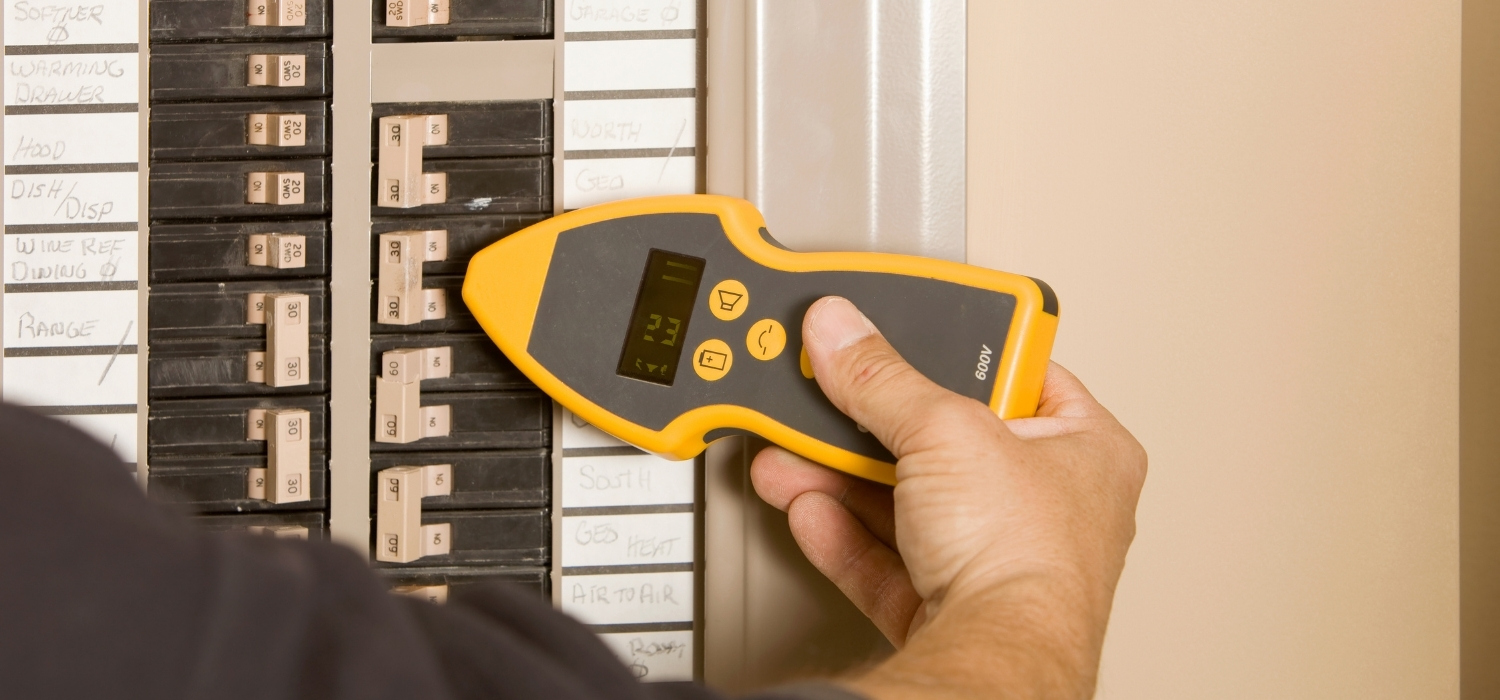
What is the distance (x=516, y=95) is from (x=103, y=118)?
0.99ft

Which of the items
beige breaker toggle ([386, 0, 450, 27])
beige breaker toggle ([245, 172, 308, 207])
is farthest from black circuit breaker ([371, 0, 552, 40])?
beige breaker toggle ([245, 172, 308, 207])

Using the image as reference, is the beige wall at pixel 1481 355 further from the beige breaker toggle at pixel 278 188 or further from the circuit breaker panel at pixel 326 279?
the beige breaker toggle at pixel 278 188

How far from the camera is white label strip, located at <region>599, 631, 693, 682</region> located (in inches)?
27.9

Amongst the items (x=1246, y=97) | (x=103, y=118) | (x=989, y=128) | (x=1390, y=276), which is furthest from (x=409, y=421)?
(x=1390, y=276)

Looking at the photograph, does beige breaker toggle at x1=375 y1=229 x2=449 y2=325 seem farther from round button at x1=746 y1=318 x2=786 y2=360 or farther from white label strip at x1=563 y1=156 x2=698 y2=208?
round button at x1=746 y1=318 x2=786 y2=360

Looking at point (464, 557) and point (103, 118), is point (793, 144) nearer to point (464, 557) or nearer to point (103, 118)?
point (464, 557)

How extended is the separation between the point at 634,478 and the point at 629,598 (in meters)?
0.09

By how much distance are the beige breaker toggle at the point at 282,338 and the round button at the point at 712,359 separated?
0.28 metres

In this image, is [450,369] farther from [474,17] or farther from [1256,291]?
[1256,291]

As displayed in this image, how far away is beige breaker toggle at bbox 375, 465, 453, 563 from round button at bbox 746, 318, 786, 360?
0.24 metres

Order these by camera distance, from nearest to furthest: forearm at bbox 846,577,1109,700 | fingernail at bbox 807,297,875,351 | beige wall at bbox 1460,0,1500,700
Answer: forearm at bbox 846,577,1109,700 < fingernail at bbox 807,297,875,351 < beige wall at bbox 1460,0,1500,700

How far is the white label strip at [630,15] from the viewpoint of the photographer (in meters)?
0.68

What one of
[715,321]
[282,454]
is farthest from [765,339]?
[282,454]

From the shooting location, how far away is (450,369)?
697mm
